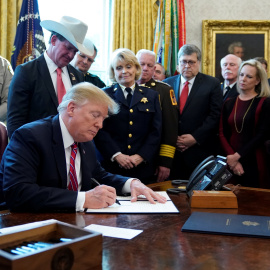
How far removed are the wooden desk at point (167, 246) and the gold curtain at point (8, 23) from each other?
3.71m

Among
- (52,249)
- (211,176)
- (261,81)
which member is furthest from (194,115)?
(52,249)

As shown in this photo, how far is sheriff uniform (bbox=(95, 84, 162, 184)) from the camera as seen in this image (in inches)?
139

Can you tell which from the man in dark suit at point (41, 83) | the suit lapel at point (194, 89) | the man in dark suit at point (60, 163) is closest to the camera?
the man in dark suit at point (60, 163)

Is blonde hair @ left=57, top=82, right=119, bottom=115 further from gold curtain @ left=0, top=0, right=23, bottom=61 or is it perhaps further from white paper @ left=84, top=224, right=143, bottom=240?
gold curtain @ left=0, top=0, right=23, bottom=61

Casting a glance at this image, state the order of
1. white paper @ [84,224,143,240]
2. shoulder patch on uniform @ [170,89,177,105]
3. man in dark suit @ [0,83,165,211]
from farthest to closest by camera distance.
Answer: shoulder patch on uniform @ [170,89,177,105] → man in dark suit @ [0,83,165,211] → white paper @ [84,224,143,240]

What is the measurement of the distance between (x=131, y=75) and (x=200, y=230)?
85.8 inches

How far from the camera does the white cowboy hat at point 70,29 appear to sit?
10.5 feet

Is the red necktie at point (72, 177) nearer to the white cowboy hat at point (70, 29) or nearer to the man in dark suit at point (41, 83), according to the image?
the man in dark suit at point (41, 83)

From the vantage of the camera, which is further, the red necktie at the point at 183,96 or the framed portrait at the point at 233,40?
the framed portrait at the point at 233,40

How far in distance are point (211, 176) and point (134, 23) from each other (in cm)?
447

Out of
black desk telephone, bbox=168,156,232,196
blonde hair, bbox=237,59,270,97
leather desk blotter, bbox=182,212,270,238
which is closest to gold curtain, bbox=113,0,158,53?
blonde hair, bbox=237,59,270,97

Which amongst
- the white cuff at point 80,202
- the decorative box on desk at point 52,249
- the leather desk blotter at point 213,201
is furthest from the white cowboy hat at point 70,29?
the decorative box on desk at point 52,249

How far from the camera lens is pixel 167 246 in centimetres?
151

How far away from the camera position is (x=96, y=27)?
22.1 ft
